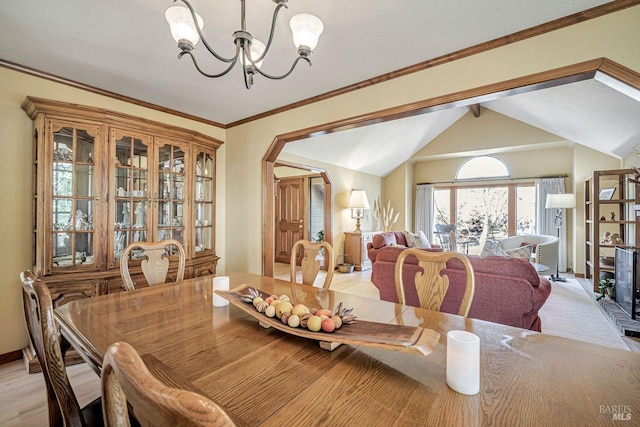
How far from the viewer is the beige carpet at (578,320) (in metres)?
2.82

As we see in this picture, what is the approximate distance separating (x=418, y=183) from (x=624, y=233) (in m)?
4.26

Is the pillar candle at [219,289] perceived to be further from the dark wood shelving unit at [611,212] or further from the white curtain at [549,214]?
the white curtain at [549,214]

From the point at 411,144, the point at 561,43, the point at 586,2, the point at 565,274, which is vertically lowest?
the point at 565,274

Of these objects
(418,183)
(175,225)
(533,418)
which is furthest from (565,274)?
(175,225)

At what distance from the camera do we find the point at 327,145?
16.8ft

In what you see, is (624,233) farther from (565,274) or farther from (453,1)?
(453,1)

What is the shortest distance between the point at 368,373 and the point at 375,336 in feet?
0.42

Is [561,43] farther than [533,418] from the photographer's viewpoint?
Yes

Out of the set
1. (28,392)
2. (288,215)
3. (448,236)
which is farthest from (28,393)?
(448,236)

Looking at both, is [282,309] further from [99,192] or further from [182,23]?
[99,192]

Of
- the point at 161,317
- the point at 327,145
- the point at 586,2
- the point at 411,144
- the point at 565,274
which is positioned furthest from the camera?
the point at 411,144

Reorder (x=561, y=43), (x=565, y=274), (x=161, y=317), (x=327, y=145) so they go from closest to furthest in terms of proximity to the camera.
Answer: (x=161, y=317), (x=561, y=43), (x=327, y=145), (x=565, y=274)

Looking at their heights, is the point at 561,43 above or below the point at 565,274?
above

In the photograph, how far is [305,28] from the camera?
1.35 metres
